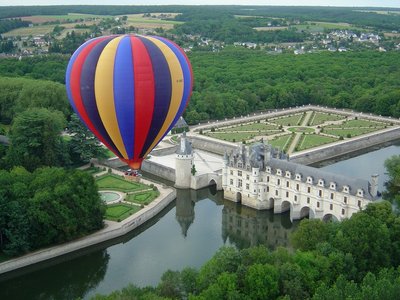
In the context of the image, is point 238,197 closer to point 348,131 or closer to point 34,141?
point 34,141

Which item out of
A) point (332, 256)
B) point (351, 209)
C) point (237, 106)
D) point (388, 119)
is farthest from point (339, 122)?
point (332, 256)

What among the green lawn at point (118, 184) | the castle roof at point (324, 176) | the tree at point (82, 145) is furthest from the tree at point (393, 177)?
the tree at point (82, 145)

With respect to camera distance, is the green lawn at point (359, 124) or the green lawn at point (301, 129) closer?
the green lawn at point (301, 129)

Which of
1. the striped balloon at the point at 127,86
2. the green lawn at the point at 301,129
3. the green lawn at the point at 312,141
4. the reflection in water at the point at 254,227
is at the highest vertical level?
the striped balloon at the point at 127,86

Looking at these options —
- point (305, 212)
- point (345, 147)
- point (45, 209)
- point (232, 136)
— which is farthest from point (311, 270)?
point (232, 136)

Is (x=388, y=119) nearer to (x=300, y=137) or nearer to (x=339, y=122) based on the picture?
(x=339, y=122)

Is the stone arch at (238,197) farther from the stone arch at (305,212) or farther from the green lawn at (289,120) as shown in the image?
the green lawn at (289,120)
